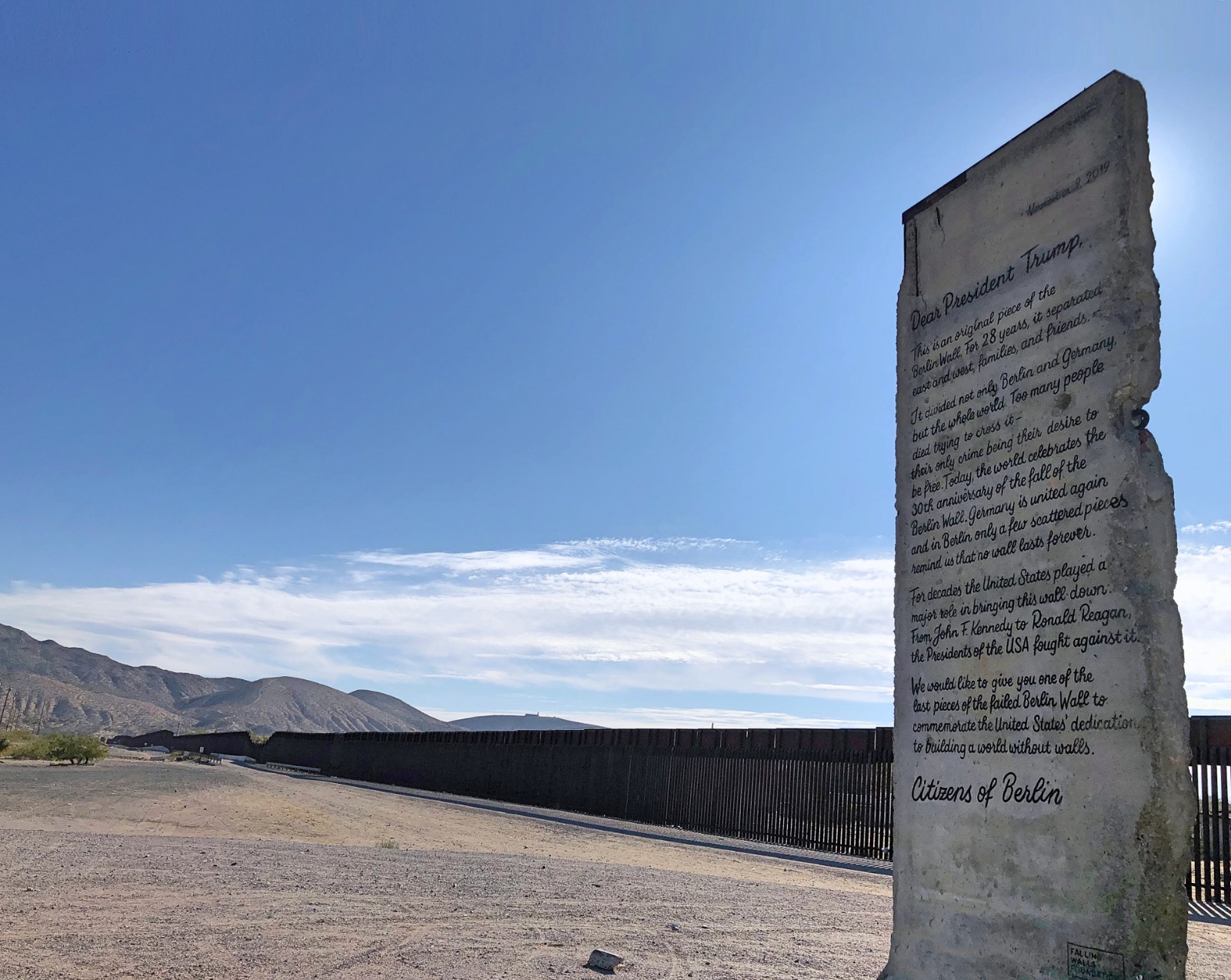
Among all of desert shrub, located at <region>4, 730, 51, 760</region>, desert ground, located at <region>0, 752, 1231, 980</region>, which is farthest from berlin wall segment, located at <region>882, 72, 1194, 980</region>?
desert shrub, located at <region>4, 730, 51, 760</region>

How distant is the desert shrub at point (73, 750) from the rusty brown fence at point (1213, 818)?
32697 mm

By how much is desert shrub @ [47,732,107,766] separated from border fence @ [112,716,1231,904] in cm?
1174

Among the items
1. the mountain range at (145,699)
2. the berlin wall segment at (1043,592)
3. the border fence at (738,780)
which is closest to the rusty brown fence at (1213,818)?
the border fence at (738,780)

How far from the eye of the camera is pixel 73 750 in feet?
106

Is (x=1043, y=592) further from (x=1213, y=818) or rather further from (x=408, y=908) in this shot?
(x=1213, y=818)

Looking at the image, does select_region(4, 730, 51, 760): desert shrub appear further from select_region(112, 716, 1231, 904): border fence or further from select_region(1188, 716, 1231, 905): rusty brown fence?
select_region(1188, 716, 1231, 905): rusty brown fence

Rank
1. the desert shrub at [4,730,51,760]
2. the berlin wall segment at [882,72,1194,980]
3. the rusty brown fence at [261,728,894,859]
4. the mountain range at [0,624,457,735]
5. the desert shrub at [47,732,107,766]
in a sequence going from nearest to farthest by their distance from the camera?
the berlin wall segment at [882,72,1194,980] → the rusty brown fence at [261,728,894,859] → the desert shrub at [47,732,107,766] → the desert shrub at [4,730,51,760] → the mountain range at [0,624,457,735]

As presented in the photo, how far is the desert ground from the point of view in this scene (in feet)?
17.8

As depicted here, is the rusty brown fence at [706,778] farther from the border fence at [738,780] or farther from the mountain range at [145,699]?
the mountain range at [145,699]

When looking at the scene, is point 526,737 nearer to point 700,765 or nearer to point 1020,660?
point 700,765

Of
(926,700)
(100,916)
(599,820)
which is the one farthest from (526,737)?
(926,700)

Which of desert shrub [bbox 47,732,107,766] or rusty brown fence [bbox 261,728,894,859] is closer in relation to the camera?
rusty brown fence [bbox 261,728,894,859]

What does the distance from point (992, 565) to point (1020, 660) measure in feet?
1.62

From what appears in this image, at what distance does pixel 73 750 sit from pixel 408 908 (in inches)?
1220
